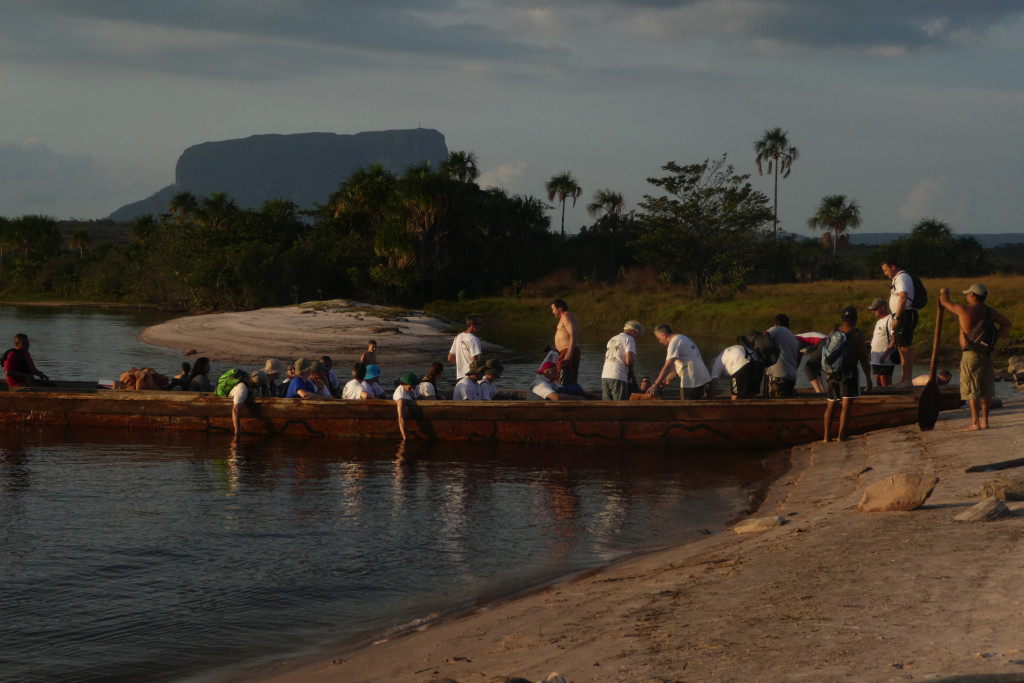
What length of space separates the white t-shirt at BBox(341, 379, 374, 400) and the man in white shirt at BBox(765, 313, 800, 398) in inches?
229

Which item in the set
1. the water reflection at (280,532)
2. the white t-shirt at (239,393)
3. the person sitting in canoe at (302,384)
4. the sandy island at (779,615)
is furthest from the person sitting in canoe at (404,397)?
the sandy island at (779,615)

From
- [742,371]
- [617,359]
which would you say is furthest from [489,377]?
[742,371]

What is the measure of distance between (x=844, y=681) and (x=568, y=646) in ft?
5.29

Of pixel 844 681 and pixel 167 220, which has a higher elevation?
pixel 167 220

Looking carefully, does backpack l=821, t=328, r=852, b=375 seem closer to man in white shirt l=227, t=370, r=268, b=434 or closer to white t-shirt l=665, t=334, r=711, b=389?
white t-shirt l=665, t=334, r=711, b=389

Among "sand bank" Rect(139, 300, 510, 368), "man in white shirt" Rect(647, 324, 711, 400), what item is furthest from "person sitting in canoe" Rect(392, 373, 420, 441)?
"sand bank" Rect(139, 300, 510, 368)

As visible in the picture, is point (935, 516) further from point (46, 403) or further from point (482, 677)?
point (46, 403)

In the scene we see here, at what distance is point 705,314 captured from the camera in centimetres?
3938

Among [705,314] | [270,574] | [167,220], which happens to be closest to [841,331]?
[270,574]

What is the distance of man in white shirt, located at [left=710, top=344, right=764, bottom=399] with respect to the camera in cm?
1300

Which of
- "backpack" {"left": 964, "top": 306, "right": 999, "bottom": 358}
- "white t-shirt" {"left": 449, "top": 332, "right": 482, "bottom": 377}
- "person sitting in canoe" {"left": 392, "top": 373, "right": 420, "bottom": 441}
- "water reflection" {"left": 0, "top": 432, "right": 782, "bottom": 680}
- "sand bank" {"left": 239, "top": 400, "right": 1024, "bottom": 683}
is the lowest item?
"water reflection" {"left": 0, "top": 432, "right": 782, "bottom": 680}

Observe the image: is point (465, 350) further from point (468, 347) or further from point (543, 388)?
point (543, 388)

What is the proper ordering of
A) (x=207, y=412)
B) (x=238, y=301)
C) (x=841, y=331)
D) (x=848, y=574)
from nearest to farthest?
(x=848, y=574) < (x=841, y=331) < (x=207, y=412) < (x=238, y=301)

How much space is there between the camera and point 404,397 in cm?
1361
